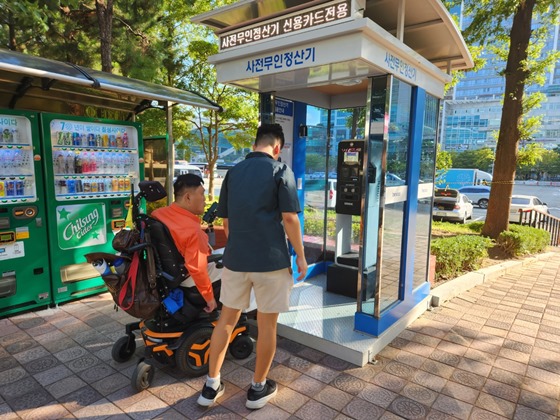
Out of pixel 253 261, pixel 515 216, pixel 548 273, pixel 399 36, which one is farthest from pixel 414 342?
pixel 515 216

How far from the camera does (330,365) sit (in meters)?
2.85

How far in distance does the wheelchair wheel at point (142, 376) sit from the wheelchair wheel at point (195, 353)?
19 cm

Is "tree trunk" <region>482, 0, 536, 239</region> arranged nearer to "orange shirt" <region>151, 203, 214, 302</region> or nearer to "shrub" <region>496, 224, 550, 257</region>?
"shrub" <region>496, 224, 550, 257</region>

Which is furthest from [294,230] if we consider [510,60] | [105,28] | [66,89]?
[510,60]

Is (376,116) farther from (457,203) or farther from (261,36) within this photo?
(457,203)

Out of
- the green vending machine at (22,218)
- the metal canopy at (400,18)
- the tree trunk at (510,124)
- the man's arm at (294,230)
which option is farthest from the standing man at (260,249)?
the tree trunk at (510,124)

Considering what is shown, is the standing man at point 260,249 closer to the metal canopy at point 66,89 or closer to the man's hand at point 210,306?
the man's hand at point 210,306

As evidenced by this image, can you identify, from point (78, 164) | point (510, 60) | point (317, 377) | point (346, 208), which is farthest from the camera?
point (510, 60)

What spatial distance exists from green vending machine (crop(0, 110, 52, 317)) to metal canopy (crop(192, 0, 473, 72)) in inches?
82.8

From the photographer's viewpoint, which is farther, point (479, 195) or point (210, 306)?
point (479, 195)

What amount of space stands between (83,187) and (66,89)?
1.14 m

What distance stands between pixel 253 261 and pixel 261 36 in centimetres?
187

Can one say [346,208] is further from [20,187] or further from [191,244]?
[20,187]

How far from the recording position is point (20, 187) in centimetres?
363
